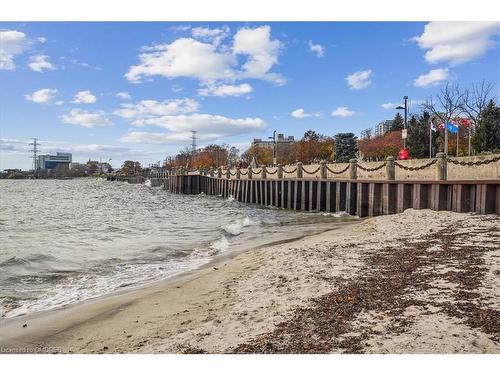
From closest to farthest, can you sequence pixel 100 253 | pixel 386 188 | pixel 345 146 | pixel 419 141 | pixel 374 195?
pixel 100 253 < pixel 386 188 < pixel 374 195 < pixel 419 141 < pixel 345 146

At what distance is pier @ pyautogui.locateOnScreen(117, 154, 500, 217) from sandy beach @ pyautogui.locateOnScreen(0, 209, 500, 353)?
224 inches

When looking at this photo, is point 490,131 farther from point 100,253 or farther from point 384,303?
point 384,303

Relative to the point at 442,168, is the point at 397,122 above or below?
above

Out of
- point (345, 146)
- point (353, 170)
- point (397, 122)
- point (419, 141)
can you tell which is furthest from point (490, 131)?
point (397, 122)

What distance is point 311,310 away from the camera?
5305 mm

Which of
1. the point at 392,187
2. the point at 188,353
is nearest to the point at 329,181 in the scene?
the point at 392,187

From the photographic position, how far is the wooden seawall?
47.5ft

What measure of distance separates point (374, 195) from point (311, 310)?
15790 mm

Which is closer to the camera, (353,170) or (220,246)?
(220,246)

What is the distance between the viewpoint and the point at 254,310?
18.7 ft

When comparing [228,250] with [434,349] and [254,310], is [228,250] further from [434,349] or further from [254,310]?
[434,349]


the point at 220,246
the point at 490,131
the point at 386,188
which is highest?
the point at 490,131

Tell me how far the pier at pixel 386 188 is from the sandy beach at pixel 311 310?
568cm

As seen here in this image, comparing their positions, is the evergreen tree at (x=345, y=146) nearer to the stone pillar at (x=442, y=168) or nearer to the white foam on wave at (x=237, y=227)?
the white foam on wave at (x=237, y=227)
